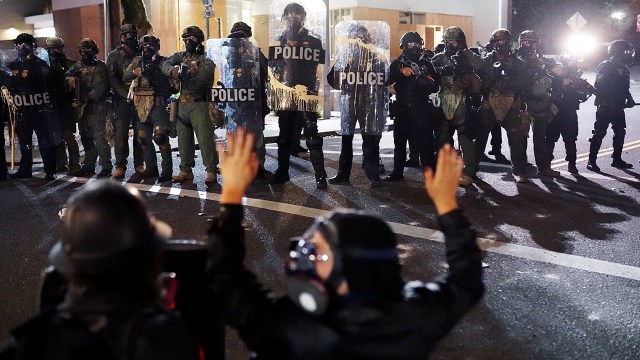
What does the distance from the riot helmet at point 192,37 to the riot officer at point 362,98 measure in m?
1.72

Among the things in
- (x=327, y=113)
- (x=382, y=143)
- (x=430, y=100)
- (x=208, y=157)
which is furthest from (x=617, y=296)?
(x=327, y=113)

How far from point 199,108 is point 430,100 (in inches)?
118

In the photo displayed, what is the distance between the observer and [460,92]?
900cm

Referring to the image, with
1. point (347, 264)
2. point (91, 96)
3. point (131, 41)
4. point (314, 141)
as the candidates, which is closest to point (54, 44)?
point (91, 96)

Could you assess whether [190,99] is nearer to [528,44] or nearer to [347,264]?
[528,44]

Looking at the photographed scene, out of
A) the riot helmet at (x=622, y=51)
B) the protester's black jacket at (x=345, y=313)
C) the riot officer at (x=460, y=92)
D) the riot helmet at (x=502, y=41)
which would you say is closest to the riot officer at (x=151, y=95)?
the riot officer at (x=460, y=92)

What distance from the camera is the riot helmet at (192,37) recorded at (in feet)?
29.4

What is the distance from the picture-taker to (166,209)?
25.5 feet

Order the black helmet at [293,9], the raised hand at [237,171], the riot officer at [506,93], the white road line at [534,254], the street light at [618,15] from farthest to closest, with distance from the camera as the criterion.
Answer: the street light at [618,15], the riot officer at [506,93], the black helmet at [293,9], the white road line at [534,254], the raised hand at [237,171]

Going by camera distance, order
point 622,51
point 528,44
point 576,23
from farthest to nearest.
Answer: point 576,23 → point 622,51 → point 528,44

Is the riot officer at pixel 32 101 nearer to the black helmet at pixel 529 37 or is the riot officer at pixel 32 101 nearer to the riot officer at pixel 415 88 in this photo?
the riot officer at pixel 415 88

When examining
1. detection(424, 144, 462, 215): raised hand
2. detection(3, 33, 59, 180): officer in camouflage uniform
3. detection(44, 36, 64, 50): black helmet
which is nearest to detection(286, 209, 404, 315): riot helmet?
detection(424, 144, 462, 215): raised hand

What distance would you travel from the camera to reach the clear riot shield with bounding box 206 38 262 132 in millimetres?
9125

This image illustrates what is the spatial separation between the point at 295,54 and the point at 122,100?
2.63 metres
